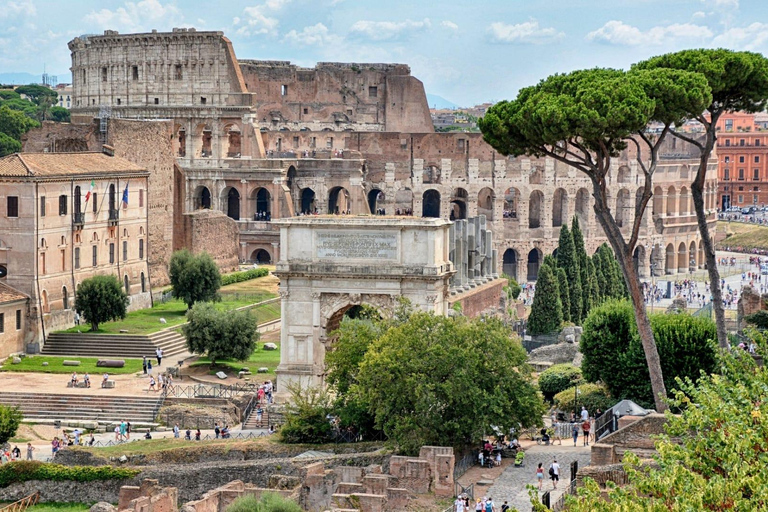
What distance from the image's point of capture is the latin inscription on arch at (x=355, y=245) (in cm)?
4494

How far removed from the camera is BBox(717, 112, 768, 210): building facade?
13812 centimetres

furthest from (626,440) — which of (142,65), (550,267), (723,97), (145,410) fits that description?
(142,65)

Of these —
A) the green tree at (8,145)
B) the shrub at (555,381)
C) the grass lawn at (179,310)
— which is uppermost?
the green tree at (8,145)

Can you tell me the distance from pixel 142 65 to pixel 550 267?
3630 cm

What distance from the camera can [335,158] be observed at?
97.8 meters

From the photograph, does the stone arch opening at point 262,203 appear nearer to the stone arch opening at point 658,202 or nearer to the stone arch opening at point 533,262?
the stone arch opening at point 533,262

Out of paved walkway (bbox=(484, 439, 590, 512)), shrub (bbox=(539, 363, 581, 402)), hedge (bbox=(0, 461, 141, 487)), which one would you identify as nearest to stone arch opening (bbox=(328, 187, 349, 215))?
shrub (bbox=(539, 363, 581, 402))

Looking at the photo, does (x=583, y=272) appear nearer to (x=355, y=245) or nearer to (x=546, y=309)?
(x=546, y=309)

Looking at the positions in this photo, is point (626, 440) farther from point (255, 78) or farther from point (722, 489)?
point (255, 78)

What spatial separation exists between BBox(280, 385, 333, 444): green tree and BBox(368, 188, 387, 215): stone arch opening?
60.6 m

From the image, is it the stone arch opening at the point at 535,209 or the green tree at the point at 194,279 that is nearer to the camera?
the green tree at the point at 194,279

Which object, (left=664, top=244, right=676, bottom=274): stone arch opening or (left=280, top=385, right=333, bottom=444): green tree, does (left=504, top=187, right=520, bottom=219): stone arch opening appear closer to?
(left=664, top=244, right=676, bottom=274): stone arch opening

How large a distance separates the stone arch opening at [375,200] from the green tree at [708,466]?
7384 centimetres

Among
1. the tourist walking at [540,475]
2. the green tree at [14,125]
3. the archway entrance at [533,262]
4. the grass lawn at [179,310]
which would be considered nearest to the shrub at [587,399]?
the tourist walking at [540,475]
